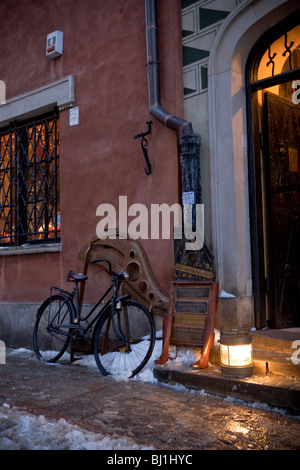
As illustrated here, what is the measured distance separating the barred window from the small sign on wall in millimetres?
475

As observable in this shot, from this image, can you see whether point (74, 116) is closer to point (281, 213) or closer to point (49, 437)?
point (281, 213)

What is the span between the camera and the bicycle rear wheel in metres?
5.81

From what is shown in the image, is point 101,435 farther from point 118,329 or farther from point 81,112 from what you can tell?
point 81,112

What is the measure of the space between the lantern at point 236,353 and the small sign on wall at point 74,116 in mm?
4085

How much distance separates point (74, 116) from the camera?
271 inches

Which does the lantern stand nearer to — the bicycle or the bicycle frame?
the bicycle

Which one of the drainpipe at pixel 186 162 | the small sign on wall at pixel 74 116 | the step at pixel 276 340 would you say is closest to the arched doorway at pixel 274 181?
the step at pixel 276 340

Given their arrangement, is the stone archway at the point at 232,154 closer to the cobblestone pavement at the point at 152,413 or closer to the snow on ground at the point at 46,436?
the cobblestone pavement at the point at 152,413

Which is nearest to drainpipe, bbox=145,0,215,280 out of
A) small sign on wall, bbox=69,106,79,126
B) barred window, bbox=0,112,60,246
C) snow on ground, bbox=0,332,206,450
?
small sign on wall, bbox=69,106,79,126

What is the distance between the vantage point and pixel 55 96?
7098mm

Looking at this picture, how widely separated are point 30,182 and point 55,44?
224 cm

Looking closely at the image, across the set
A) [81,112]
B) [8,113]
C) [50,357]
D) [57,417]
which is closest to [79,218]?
[81,112]

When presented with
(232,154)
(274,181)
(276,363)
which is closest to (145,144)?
(232,154)

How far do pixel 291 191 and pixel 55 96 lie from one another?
3889 mm
